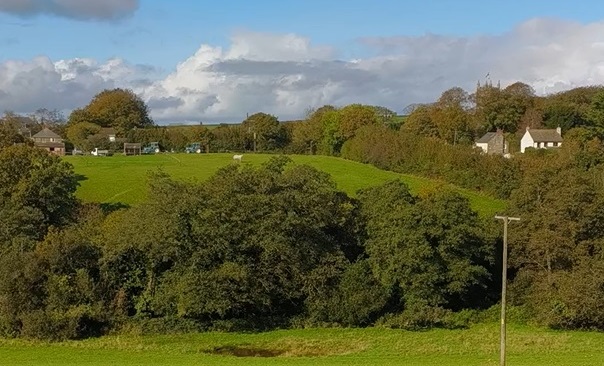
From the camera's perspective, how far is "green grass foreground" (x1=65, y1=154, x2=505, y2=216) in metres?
63.6

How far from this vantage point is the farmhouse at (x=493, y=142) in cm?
9238

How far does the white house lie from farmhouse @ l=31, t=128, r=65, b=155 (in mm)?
70944

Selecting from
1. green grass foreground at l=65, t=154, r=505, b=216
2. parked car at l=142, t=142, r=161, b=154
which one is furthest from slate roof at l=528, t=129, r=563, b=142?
parked car at l=142, t=142, r=161, b=154

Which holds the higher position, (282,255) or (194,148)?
(194,148)

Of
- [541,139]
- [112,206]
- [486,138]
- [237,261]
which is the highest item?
[486,138]

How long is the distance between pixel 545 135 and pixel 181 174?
5425 centimetres

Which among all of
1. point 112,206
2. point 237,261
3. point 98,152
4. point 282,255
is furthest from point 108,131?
point 282,255

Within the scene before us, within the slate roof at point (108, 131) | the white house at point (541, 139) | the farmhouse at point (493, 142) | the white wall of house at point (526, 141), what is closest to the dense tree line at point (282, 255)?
the farmhouse at point (493, 142)

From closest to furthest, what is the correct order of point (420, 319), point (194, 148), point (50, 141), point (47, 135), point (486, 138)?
1. point (420, 319)
2. point (486, 138)
3. point (194, 148)
4. point (50, 141)
5. point (47, 135)

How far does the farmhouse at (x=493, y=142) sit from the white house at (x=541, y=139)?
304cm

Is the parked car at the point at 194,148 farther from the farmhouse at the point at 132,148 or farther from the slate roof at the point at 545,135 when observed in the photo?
the slate roof at the point at 545,135

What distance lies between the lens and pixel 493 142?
9550 centimetres

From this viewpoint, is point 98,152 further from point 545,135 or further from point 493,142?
point 545,135

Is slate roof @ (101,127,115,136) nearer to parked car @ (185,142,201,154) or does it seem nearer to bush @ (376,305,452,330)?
parked car @ (185,142,201,154)
